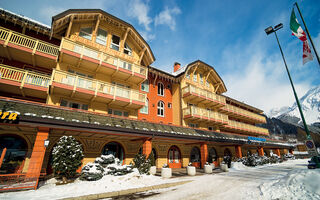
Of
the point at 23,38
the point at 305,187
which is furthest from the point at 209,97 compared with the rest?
the point at 23,38

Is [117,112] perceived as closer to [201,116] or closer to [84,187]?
[84,187]

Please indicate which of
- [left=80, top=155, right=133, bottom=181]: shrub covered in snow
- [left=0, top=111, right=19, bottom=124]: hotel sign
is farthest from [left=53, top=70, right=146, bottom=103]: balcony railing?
[left=80, top=155, right=133, bottom=181]: shrub covered in snow

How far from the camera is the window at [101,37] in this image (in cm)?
1840

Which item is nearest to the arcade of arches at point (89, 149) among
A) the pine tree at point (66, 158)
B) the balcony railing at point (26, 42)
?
the pine tree at point (66, 158)

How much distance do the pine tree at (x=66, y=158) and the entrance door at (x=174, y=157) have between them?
41.6 ft

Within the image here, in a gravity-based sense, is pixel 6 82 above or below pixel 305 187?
above

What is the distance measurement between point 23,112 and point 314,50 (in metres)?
18.4

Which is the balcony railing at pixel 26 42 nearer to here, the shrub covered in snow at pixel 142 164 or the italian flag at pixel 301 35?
the shrub covered in snow at pixel 142 164

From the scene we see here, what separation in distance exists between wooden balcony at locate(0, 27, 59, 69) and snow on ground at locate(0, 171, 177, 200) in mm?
11047

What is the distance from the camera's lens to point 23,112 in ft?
31.8

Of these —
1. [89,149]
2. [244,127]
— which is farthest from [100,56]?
[244,127]

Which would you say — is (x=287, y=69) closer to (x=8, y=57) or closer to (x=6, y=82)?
(x=6, y=82)

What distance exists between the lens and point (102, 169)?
1116 cm

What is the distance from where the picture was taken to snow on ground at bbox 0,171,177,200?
24.9ft
